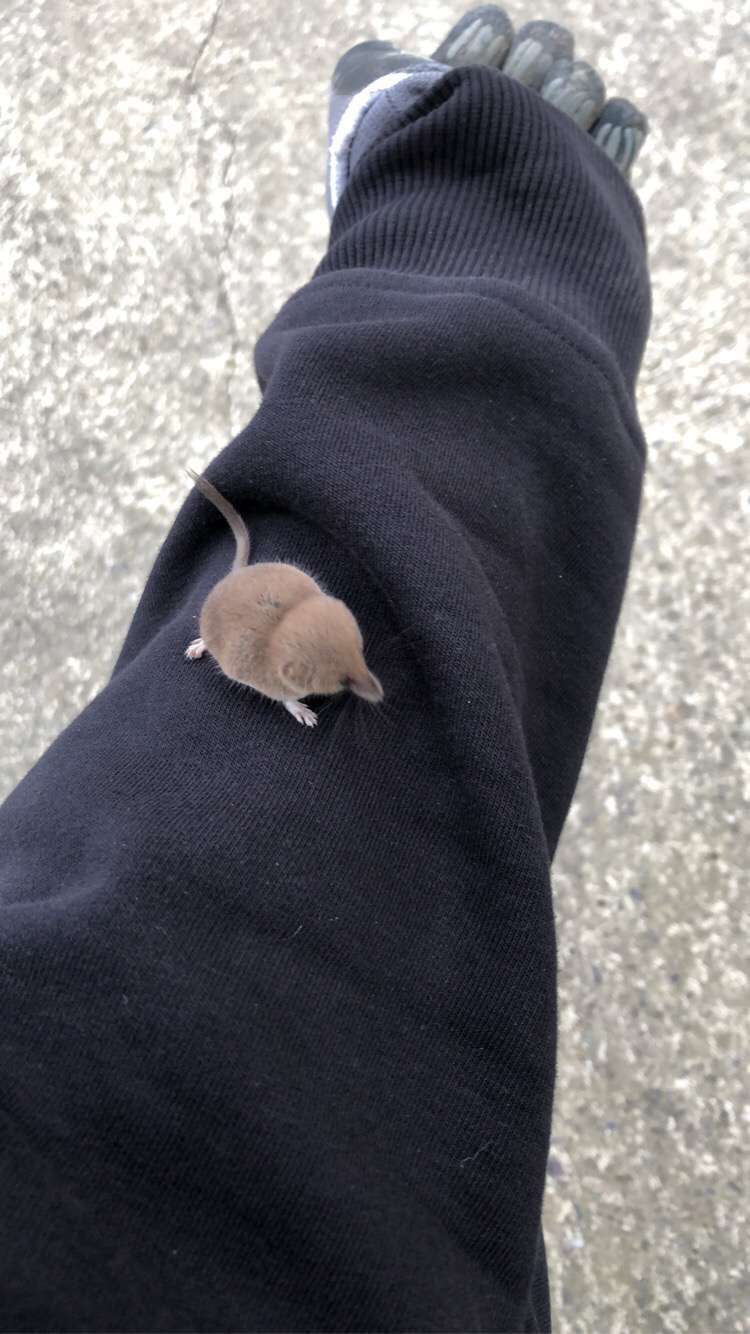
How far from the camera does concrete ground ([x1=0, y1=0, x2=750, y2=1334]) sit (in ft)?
7.36

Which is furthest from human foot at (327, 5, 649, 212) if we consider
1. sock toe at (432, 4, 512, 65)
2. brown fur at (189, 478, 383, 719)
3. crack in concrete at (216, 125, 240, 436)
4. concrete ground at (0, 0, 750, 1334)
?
brown fur at (189, 478, 383, 719)

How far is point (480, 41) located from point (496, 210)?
0.96 m

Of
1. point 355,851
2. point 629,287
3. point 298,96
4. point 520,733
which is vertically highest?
point 629,287

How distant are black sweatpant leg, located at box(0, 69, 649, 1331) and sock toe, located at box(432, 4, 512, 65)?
0.76m

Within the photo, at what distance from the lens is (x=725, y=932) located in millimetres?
2354

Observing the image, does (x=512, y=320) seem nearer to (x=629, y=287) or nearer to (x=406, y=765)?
(x=629, y=287)

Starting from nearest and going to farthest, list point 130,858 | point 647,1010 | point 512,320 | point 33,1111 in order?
point 33,1111 → point 130,858 → point 512,320 → point 647,1010

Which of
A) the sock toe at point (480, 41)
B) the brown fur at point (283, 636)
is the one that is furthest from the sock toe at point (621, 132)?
the brown fur at point (283, 636)

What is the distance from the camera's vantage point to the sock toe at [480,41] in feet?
8.84

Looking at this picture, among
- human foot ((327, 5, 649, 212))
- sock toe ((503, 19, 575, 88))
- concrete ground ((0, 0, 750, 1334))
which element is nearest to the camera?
concrete ground ((0, 0, 750, 1334))

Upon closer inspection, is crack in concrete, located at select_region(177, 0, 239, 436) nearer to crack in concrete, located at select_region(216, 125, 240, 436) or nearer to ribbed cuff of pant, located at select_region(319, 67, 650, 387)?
crack in concrete, located at select_region(216, 125, 240, 436)

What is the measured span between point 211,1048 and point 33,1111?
0.21 metres

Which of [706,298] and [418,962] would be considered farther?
[706,298]

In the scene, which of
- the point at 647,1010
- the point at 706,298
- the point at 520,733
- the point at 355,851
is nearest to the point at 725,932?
the point at 647,1010
